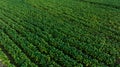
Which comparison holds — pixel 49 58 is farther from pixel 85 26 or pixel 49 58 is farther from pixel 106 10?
pixel 106 10

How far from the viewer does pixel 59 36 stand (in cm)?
2109

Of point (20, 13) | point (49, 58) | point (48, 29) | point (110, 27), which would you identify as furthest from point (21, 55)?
point (20, 13)

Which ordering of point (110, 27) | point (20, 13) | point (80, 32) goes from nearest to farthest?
point (80, 32), point (110, 27), point (20, 13)

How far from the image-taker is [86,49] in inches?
727

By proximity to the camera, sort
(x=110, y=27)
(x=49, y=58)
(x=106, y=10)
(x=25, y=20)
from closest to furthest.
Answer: (x=49, y=58)
(x=110, y=27)
(x=25, y=20)
(x=106, y=10)

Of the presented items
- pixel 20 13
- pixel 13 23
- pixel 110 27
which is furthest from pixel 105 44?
pixel 20 13

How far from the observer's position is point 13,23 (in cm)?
2461

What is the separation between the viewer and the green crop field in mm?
16859

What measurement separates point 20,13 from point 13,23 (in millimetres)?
4880

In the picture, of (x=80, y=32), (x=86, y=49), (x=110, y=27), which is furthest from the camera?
(x=110, y=27)

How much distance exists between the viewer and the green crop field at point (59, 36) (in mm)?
16859

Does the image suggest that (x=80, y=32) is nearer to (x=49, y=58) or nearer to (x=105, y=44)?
(x=105, y=44)

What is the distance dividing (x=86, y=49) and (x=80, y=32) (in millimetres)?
3960

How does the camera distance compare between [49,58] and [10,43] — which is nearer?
[49,58]
